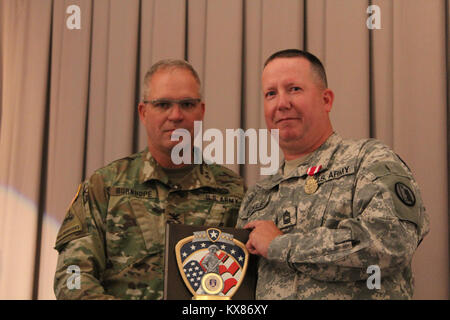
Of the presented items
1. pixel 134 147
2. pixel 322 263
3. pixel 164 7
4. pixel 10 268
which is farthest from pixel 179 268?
pixel 164 7

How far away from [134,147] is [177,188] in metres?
0.81

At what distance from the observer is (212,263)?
1.87 m

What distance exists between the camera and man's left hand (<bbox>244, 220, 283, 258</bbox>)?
1803mm

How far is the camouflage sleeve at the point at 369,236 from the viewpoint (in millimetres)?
1614

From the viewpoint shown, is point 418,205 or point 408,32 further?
point 408,32

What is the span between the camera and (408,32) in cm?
278

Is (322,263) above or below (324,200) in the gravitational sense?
below

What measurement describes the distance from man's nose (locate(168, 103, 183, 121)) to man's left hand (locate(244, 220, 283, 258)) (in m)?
0.61

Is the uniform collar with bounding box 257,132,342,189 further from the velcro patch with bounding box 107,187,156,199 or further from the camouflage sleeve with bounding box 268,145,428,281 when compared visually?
the velcro patch with bounding box 107,187,156,199

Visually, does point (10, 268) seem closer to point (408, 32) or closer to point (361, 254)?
point (361, 254)

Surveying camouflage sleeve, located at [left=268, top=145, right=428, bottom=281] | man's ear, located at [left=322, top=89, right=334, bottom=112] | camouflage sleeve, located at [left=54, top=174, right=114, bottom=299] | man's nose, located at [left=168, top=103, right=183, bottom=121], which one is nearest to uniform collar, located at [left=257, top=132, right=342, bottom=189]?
man's ear, located at [left=322, top=89, right=334, bottom=112]

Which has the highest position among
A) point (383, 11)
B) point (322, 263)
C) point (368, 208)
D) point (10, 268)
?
point (383, 11)

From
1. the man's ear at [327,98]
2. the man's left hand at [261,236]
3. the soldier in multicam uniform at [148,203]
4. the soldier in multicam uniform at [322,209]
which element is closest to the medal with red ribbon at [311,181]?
the soldier in multicam uniform at [322,209]

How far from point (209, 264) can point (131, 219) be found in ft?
1.72
